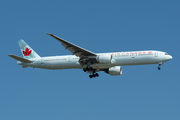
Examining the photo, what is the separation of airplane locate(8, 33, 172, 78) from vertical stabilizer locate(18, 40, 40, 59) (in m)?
1.57

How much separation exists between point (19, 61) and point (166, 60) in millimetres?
22518

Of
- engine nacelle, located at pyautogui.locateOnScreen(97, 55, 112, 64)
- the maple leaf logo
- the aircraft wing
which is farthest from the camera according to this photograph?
the maple leaf logo

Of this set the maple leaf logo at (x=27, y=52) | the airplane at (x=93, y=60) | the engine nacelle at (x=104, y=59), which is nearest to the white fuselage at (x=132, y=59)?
the airplane at (x=93, y=60)

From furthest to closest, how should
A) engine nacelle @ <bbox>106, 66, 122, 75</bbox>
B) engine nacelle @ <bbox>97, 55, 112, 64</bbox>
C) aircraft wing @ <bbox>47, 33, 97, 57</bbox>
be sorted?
engine nacelle @ <bbox>106, 66, 122, 75</bbox>, engine nacelle @ <bbox>97, 55, 112, 64</bbox>, aircraft wing @ <bbox>47, 33, 97, 57</bbox>

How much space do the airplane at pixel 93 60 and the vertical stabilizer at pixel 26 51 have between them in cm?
157

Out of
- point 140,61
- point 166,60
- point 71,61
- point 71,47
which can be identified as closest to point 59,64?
point 71,61

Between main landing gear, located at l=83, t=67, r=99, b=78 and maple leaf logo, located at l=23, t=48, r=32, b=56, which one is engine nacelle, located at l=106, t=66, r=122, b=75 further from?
maple leaf logo, located at l=23, t=48, r=32, b=56

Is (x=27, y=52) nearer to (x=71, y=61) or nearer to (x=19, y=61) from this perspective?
(x=19, y=61)

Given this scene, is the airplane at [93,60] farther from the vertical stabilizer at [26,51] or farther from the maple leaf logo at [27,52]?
the maple leaf logo at [27,52]

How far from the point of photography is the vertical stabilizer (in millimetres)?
50719

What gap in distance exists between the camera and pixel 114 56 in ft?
148

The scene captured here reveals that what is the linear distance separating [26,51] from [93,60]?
12926 millimetres

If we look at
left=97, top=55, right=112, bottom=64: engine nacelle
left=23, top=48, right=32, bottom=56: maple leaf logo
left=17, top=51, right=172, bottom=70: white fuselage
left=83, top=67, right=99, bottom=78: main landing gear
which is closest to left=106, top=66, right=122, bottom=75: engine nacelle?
left=83, top=67, right=99, bottom=78: main landing gear

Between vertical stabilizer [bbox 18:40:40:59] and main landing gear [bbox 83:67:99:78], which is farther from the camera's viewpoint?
vertical stabilizer [bbox 18:40:40:59]
